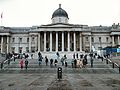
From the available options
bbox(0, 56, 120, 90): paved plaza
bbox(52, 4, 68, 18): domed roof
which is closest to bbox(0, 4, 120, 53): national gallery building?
bbox(52, 4, 68, 18): domed roof

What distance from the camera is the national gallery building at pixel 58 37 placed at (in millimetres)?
72500

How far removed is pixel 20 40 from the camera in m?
87.1

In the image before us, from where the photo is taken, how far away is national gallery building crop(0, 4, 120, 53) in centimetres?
7250

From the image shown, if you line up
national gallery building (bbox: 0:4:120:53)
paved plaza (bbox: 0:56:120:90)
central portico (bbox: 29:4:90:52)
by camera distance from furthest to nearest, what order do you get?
national gallery building (bbox: 0:4:120:53) → central portico (bbox: 29:4:90:52) → paved plaza (bbox: 0:56:120:90)

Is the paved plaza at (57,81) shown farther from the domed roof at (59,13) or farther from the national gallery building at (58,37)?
the domed roof at (59,13)

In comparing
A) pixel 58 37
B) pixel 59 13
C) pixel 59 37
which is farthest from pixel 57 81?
pixel 59 13

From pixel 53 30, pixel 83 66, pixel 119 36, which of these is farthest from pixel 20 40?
pixel 83 66

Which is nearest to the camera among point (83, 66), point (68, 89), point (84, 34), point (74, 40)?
point (68, 89)

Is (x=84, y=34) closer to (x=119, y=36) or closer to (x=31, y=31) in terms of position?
(x=119, y=36)

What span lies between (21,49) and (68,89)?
7630cm

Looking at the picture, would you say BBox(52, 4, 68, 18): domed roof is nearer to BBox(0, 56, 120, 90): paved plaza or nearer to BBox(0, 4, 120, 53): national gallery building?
BBox(0, 4, 120, 53): national gallery building

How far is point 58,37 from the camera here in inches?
2955

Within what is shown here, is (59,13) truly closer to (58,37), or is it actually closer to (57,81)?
(58,37)

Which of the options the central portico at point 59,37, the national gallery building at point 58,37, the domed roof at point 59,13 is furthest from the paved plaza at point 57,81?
the domed roof at point 59,13
